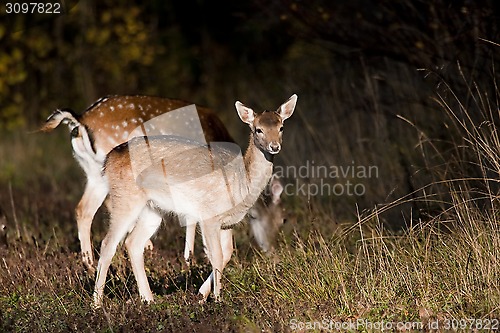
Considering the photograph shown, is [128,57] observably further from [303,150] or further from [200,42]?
[303,150]

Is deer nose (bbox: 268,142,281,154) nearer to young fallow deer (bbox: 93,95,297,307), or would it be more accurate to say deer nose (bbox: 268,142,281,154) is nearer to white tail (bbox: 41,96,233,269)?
young fallow deer (bbox: 93,95,297,307)

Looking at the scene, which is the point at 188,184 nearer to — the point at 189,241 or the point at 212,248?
the point at 212,248

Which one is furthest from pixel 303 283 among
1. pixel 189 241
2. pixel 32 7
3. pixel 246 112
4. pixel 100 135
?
pixel 32 7

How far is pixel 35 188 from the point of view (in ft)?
38.7

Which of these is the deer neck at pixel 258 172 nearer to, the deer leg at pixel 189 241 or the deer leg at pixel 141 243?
the deer leg at pixel 141 243

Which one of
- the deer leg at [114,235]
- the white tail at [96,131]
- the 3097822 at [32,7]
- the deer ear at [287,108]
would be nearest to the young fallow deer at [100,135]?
the white tail at [96,131]

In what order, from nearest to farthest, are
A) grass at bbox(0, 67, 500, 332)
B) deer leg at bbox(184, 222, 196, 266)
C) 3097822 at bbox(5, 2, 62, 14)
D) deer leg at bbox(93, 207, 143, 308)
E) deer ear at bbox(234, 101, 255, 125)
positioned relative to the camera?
grass at bbox(0, 67, 500, 332) < deer leg at bbox(93, 207, 143, 308) < deer ear at bbox(234, 101, 255, 125) < deer leg at bbox(184, 222, 196, 266) < 3097822 at bbox(5, 2, 62, 14)

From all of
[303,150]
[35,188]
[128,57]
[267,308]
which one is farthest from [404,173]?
[128,57]

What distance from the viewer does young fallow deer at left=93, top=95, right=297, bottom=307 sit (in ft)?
21.9

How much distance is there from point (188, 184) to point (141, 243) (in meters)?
0.66

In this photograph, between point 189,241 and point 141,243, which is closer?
point 141,243

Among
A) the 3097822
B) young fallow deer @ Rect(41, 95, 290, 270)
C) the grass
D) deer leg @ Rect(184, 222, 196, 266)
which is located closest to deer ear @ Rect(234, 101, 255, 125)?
the grass

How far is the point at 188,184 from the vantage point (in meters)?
6.77

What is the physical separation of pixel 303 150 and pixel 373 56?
209cm
